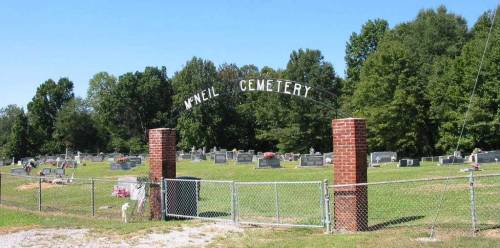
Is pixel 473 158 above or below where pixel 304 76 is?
below

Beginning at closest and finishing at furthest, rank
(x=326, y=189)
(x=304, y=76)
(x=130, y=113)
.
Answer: (x=326, y=189)
(x=304, y=76)
(x=130, y=113)

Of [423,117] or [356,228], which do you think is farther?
[423,117]

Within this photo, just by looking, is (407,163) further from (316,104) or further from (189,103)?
(316,104)

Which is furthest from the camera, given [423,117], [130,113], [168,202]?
[130,113]

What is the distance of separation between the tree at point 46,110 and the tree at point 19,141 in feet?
5.13

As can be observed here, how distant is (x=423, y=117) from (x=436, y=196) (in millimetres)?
47477

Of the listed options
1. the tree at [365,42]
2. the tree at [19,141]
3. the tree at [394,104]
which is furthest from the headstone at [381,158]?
the tree at [19,141]

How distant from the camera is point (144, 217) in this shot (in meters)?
16.6

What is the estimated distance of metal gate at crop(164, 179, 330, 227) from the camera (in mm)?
13391

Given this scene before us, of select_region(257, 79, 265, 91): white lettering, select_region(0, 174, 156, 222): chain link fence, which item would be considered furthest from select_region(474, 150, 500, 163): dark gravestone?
select_region(0, 174, 156, 222): chain link fence

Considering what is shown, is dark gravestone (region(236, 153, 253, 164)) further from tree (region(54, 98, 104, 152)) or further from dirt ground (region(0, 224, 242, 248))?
tree (region(54, 98, 104, 152))

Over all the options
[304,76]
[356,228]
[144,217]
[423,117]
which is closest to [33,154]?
[304,76]

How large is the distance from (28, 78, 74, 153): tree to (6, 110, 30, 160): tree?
1.56 meters

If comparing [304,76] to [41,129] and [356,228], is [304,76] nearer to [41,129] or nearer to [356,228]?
[41,129]
